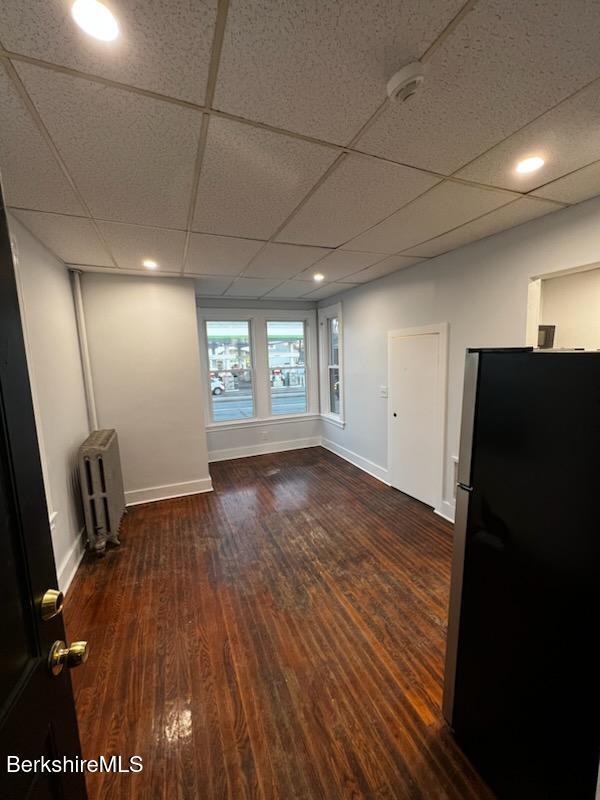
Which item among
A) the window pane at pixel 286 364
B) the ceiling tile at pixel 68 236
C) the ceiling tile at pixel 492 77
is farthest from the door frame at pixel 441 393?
the ceiling tile at pixel 68 236

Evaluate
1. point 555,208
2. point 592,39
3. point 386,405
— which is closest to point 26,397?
point 592,39

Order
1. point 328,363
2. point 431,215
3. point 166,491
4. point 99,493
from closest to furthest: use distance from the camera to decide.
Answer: point 431,215 → point 99,493 → point 166,491 → point 328,363

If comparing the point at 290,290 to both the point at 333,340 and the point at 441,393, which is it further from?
the point at 441,393

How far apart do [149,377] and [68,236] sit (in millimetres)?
1687

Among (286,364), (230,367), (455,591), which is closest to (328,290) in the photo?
(286,364)

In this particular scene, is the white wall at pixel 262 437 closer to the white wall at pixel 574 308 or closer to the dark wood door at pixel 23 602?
the white wall at pixel 574 308

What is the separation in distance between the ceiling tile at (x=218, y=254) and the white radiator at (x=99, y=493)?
1.95m

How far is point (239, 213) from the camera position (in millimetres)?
2059

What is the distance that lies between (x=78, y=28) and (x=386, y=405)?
3.92 meters

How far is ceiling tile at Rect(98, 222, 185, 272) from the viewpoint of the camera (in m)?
2.29

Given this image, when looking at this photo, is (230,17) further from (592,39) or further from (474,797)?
(474,797)

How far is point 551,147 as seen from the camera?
1475 millimetres

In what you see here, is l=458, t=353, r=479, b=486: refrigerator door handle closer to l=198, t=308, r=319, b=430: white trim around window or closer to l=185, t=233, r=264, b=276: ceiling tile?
l=185, t=233, r=264, b=276: ceiling tile

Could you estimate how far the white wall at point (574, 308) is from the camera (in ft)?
9.21
